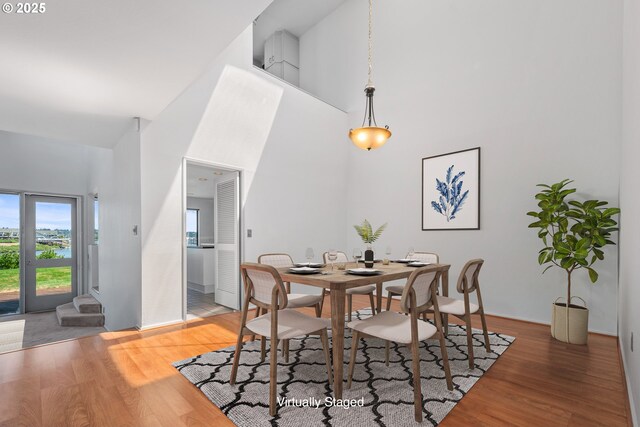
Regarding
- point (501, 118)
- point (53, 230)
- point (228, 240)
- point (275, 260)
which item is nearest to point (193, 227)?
point (53, 230)

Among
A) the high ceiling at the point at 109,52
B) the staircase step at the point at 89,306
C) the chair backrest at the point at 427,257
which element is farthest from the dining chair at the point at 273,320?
the staircase step at the point at 89,306

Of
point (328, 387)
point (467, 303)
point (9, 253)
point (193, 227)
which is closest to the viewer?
point (328, 387)

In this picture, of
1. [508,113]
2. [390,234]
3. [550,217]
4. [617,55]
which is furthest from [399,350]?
[617,55]

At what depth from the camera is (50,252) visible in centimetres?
618

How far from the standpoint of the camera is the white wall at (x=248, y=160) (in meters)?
3.55

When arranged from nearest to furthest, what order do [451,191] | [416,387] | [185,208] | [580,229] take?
[416,387], [580,229], [185,208], [451,191]

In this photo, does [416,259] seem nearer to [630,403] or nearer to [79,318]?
[630,403]

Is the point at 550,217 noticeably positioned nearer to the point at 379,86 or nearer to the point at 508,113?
the point at 508,113

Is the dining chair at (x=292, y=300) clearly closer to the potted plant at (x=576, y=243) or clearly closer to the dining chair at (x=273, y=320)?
the dining chair at (x=273, y=320)

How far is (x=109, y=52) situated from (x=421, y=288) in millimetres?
2729

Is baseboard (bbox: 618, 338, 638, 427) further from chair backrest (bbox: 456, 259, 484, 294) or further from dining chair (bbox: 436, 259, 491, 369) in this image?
chair backrest (bbox: 456, 259, 484, 294)

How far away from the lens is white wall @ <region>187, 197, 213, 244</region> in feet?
31.0

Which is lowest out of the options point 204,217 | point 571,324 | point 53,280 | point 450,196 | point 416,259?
point 53,280

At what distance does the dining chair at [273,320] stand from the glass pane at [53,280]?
6197 mm
